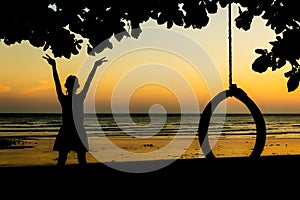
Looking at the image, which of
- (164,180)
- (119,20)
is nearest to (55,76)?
(119,20)

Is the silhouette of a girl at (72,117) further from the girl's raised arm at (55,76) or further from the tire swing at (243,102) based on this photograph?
the tire swing at (243,102)

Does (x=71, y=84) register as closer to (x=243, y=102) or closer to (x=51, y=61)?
(x=51, y=61)

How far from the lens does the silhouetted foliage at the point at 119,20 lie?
5402 mm

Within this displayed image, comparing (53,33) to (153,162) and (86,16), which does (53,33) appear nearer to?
(86,16)

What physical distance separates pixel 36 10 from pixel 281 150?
26346 millimetres

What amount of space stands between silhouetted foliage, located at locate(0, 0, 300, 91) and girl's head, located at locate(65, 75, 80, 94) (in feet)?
3.84

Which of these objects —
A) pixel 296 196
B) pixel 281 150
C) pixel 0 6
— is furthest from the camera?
pixel 281 150

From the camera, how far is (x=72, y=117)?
289 inches

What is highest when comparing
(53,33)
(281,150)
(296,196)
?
(53,33)

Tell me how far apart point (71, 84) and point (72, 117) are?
44 centimetres

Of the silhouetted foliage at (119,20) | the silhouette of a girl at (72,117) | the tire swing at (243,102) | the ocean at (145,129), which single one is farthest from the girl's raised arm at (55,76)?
the ocean at (145,129)

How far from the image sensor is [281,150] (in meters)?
30.1

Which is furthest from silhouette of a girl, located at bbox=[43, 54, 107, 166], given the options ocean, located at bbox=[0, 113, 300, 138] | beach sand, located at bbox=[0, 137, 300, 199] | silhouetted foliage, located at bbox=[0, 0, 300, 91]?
ocean, located at bbox=[0, 113, 300, 138]

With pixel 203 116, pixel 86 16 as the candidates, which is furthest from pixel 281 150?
pixel 86 16
